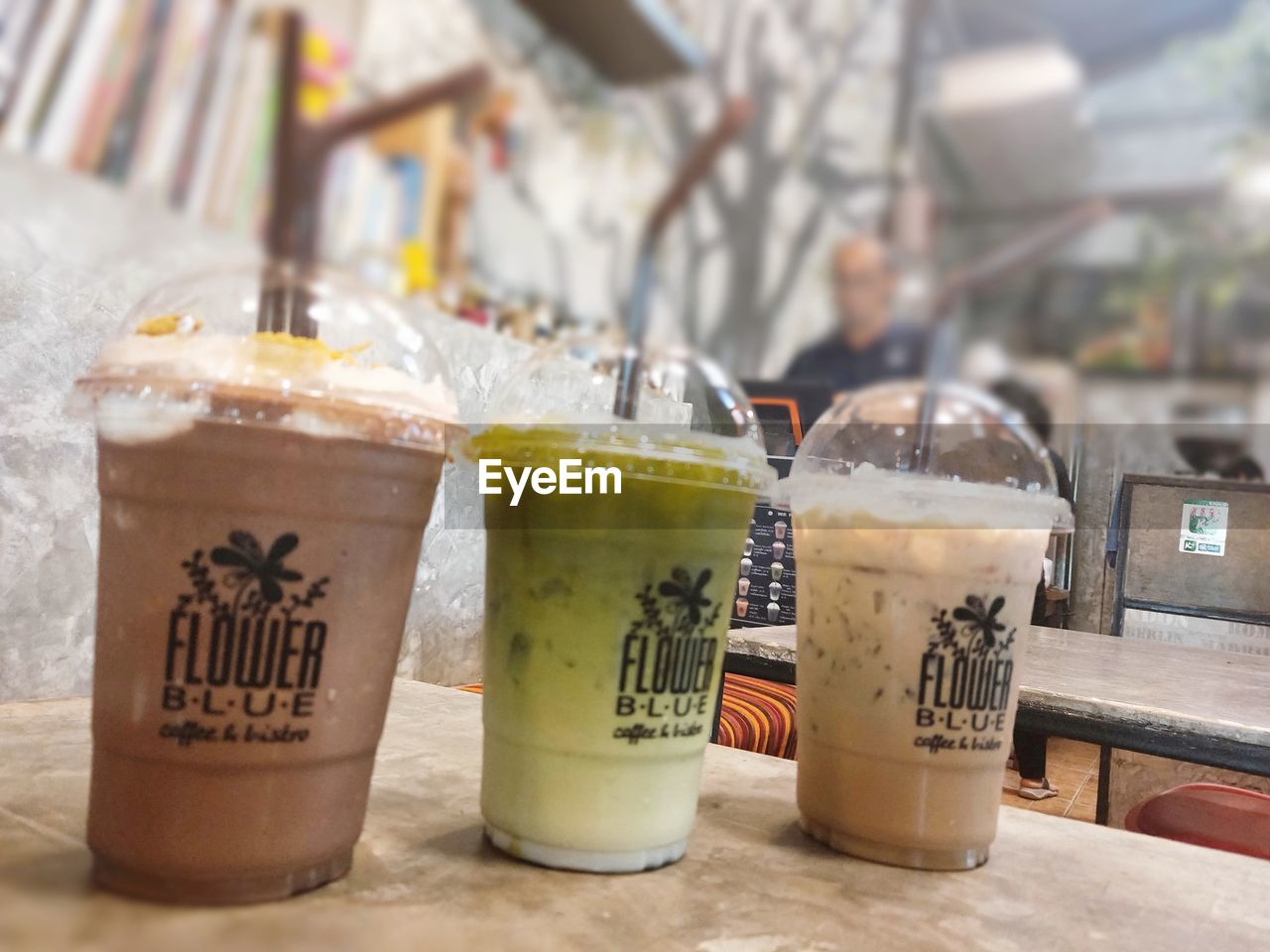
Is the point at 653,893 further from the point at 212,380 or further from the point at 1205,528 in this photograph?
the point at 1205,528

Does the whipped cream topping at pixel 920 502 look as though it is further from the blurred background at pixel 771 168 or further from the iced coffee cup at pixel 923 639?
the blurred background at pixel 771 168

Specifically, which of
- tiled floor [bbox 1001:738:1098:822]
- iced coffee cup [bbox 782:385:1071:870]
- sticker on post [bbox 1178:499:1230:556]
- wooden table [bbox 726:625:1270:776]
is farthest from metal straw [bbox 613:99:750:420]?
tiled floor [bbox 1001:738:1098:822]

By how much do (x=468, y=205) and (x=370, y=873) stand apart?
0.55 metres

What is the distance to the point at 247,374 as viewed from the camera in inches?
21.6

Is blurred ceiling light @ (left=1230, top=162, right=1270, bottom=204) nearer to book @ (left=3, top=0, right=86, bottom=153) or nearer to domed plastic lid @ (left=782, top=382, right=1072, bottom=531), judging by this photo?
book @ (left=3, top=0, right=86, bottom=153)

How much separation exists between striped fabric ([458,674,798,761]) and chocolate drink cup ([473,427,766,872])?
0.66 meters

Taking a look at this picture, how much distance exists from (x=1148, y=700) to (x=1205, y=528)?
0.28 metres

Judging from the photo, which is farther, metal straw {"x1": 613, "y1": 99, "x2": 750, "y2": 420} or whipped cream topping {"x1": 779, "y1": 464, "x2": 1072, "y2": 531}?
whipped cream topping {"x1": 779, "y1": 464, "x2": 1072, "y2": 531}

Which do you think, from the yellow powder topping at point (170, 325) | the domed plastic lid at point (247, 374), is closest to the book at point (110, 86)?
the domed plastic lid at point (247, 374)

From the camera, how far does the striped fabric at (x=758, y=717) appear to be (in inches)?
55.5

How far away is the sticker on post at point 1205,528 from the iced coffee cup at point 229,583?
2.84 feet

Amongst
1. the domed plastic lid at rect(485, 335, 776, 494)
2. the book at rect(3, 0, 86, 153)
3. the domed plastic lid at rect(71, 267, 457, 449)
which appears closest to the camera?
the book at rect(3, 0, 86, 153)

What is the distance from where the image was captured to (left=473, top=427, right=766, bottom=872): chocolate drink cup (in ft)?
2.19

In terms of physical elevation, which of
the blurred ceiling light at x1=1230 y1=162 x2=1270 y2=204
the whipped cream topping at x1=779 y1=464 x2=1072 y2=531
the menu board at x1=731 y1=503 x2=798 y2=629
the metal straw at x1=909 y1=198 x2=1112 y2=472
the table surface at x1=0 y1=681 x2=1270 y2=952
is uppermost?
the blurred ceiling light at x1=1230 y1=162 x2=1270 y2=204
